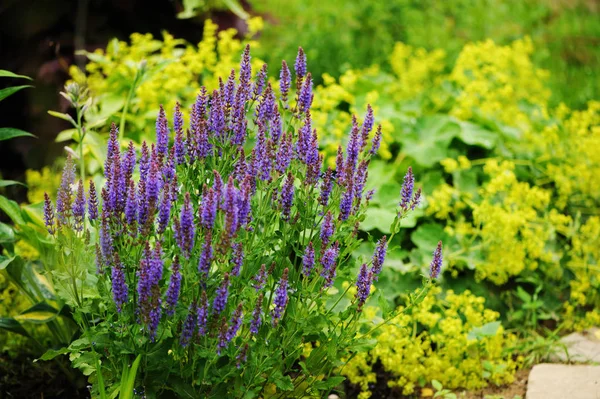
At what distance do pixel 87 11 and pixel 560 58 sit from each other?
450cm

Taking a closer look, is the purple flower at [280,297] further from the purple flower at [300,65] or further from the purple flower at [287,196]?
the purple flower at [300,65]

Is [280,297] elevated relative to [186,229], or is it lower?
lower

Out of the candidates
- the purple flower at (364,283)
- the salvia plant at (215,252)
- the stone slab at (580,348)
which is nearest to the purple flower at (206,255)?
the salvia plant at (215,252)

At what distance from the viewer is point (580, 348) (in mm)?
3377

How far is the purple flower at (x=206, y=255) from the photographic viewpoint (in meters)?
1.86

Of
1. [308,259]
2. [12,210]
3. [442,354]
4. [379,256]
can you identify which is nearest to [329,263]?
[308,259]

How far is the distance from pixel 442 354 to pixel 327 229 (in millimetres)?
1342

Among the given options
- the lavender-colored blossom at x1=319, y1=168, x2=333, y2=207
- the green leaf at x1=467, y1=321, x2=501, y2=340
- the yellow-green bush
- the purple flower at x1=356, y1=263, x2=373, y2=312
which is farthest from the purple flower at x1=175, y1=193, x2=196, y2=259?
the green leaf at x1=467, y1=321, x2=501, y2=340

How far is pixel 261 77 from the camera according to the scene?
2.28 meters

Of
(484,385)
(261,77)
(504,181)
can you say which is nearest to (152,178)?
(261,77)

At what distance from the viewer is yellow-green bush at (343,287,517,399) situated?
296 centimetres

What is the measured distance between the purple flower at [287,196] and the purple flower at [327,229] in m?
0.12

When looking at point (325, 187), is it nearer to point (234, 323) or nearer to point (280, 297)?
point (280, 297)

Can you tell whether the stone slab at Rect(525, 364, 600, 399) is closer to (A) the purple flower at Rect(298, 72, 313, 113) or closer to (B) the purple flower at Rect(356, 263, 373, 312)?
(B) the purple flower at Rect(356, 263, 373, 312)
